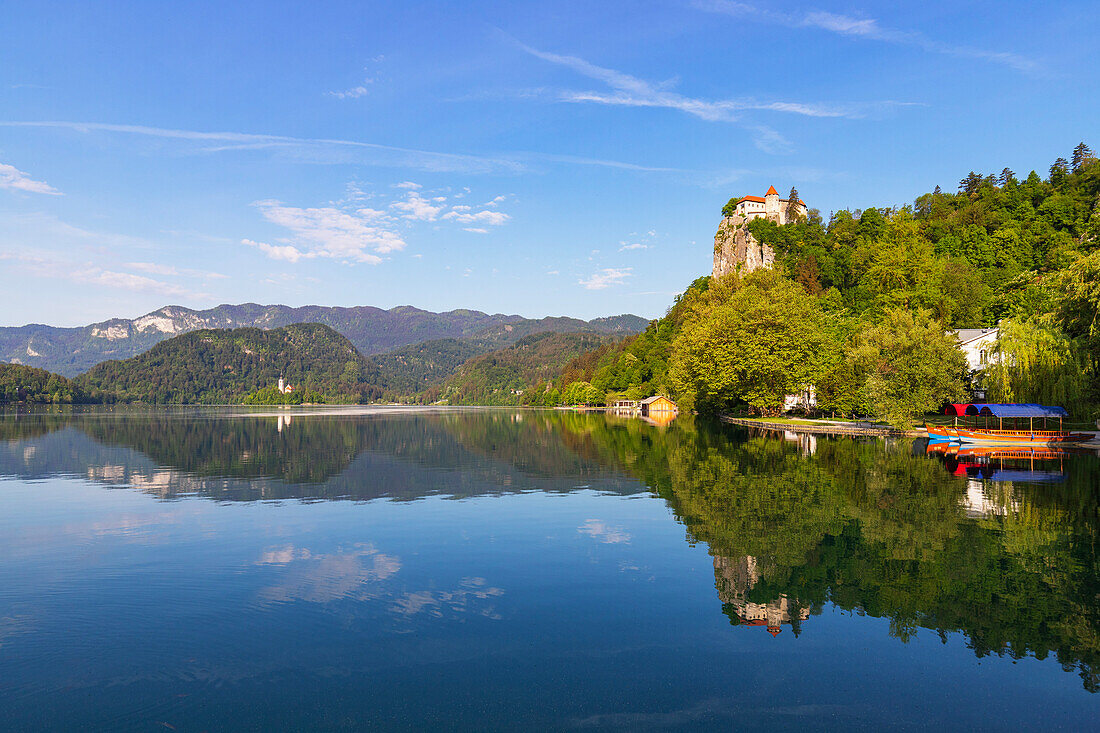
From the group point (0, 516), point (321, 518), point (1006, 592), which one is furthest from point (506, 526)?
point (0, 516)

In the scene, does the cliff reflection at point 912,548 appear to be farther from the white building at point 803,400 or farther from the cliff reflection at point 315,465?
the white building at point 803,400

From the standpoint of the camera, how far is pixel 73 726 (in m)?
8.19

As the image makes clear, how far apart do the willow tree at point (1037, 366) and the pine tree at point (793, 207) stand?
120929 mm

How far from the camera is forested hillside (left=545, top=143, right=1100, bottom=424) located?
5366 cm

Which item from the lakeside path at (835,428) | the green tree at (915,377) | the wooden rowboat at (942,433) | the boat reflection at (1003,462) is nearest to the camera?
the boat reflection at (1003,462)

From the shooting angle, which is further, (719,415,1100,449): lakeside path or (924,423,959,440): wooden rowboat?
(719,415,1100,449): lakeside path

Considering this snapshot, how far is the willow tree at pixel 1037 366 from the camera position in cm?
5175

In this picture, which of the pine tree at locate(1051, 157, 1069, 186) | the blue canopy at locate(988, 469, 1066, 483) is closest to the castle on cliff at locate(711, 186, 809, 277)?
the pine tree at locate(1051, 157, 1069, 186)

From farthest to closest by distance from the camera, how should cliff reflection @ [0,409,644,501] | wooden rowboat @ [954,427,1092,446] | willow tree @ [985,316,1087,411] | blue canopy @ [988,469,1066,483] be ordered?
willow tree @ [985,316,1087,411], wooden rowboat @ [954,427,1092,446], blue canopy @ [988,469,1066,483], cliff reflection @ [0,409,644,501]

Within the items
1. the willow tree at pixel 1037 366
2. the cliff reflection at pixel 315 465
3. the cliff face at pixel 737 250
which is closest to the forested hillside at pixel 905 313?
the willow tree at pixel 1037 366

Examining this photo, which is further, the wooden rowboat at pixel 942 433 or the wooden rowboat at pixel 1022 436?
the wooden rowboat at pixel 942 433

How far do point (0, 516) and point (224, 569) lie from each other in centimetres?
1400

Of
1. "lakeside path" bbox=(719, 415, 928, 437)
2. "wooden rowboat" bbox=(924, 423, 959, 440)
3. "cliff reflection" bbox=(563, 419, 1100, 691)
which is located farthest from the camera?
"lakeside path" bbox=(719, 415, 928, 437)

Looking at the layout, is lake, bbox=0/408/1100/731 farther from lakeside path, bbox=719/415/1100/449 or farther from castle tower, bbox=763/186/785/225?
castle tower, bbox=763/186/785/225
